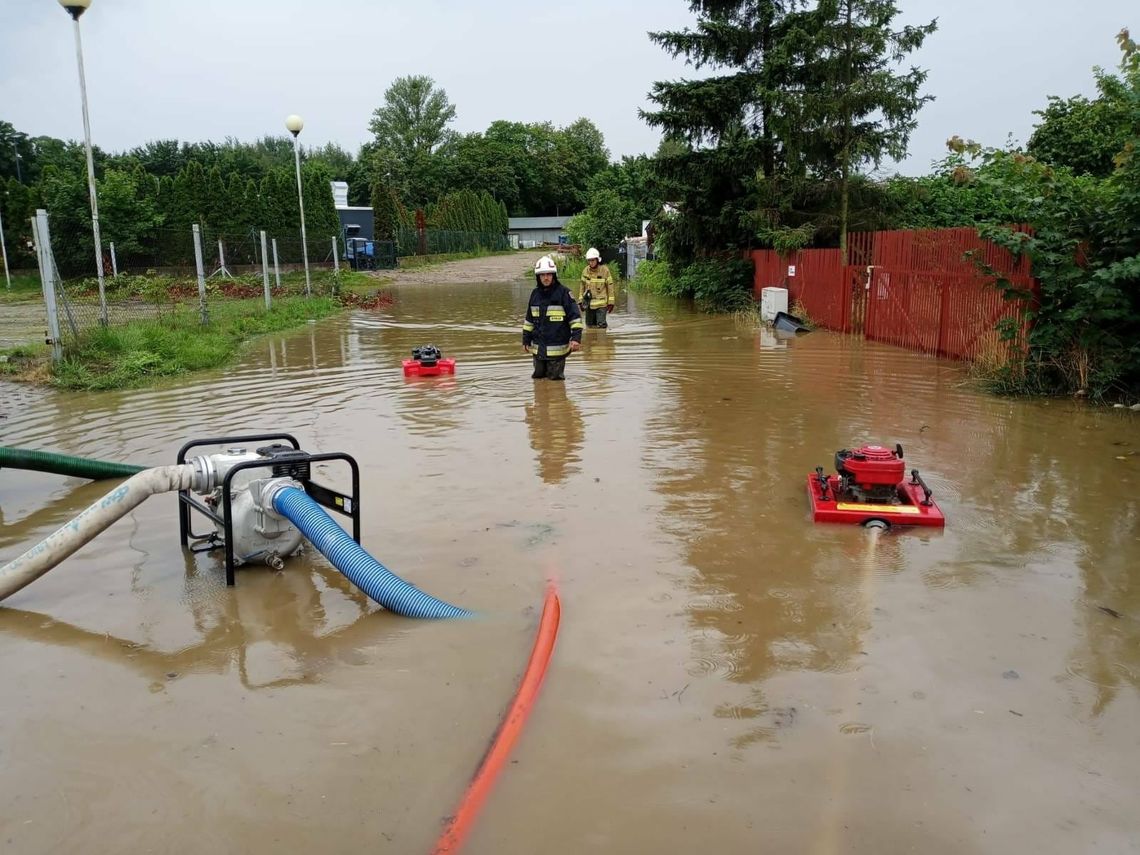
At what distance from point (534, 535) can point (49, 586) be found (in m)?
2.75

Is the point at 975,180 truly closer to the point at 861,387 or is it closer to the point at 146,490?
the point at 861,387

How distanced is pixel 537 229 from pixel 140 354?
85228 mm

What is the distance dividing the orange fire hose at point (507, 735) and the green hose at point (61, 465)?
4.07 meters

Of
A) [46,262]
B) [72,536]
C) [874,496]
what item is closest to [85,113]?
[46,262]

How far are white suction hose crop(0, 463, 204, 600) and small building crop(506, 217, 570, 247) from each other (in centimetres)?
8925

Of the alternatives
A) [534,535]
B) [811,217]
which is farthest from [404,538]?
[811,217]

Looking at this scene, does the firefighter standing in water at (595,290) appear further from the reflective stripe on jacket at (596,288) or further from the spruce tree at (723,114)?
the spruce tree at (723,114)

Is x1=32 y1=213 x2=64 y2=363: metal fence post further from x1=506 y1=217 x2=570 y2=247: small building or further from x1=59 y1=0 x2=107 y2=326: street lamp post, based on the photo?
x1=506 y1=217 x2=570 y2=247: small building

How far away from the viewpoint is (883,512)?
541 centimetres

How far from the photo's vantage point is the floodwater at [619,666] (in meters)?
2.86

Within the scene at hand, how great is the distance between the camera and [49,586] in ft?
15.8

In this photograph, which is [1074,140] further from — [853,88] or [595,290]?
[595,290]

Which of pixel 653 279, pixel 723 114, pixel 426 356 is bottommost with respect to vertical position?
pixel 426 356

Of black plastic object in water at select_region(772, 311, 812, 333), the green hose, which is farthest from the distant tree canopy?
the green hose
